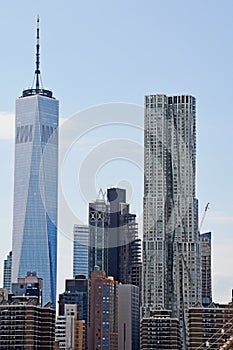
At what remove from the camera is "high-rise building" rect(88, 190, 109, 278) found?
111188mm

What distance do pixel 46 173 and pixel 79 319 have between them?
5284cm

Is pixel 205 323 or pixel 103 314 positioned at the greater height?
pixel 103 314

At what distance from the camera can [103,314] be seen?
317 ft

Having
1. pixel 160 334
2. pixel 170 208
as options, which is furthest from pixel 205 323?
pixel 170 208

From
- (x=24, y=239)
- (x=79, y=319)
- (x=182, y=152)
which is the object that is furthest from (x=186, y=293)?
(x=24, y=239)

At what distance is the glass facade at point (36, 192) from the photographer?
14325 centimetres

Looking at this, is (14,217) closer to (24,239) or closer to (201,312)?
(24,239)

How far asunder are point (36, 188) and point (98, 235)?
36677 mm

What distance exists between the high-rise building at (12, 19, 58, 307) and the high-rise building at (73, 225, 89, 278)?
18.9m

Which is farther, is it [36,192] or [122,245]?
[36,192]

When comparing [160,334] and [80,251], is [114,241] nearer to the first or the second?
[80,251]

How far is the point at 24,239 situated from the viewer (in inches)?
5640

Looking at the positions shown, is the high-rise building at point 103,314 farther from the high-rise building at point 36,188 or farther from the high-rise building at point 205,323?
the high-rise building at point 36,188

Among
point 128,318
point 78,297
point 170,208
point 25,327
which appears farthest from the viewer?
point 170,208
